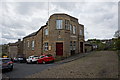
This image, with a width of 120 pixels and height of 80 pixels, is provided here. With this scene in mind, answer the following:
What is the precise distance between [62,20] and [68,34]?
315 centimetres

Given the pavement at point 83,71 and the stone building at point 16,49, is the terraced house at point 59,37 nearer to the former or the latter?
the pavement at point 83,71

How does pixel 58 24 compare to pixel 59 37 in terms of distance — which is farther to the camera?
pixel 58 24

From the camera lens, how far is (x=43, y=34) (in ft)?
83.9

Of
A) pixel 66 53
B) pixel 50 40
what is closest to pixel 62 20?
pixel 50 40

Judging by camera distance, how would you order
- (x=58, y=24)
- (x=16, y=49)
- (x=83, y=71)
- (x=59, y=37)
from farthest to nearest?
(x=16, y=49) < (x=58, y=24) < (x=59, y=37) < (x=83, y=71)

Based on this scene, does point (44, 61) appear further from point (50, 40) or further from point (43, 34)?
point (43, 34)

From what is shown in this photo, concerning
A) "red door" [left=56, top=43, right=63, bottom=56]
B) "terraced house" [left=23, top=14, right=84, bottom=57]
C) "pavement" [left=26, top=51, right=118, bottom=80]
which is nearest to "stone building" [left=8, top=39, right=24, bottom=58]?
"terraced house" [left=23, top=14, right=84, bottom=57]

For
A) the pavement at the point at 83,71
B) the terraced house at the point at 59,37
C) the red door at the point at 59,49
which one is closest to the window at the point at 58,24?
the terraced house at the point at 59,37

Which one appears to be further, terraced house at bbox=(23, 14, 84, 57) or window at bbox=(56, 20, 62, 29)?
window at bbox=(56, 20, 62, 29)

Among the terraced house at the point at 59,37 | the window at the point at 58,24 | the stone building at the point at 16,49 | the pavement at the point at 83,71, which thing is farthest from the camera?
the stone building at the point at 16,49

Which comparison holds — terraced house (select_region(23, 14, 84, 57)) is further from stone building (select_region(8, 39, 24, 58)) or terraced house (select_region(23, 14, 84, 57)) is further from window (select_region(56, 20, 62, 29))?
stone building (select_region(8, 39, 24, 58))

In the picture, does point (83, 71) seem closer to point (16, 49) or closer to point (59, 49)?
point (59, 49)

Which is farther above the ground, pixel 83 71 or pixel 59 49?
pixel 59 49

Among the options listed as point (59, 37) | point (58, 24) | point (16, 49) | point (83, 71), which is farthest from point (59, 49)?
point (16, 49)
